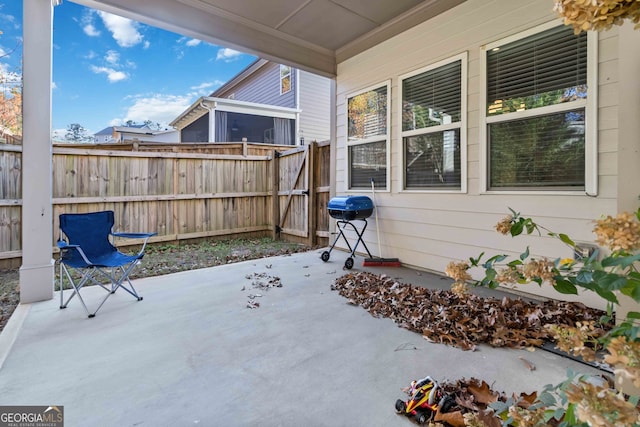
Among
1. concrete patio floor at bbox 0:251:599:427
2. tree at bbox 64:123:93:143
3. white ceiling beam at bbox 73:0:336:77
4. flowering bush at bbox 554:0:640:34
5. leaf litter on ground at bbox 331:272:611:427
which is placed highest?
tree at bbox 64:123:93:143

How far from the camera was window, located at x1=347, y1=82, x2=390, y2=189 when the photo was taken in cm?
462

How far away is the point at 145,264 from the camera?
4.68 meters

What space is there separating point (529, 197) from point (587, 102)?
91 cm

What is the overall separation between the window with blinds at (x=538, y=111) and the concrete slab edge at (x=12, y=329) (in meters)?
4.37

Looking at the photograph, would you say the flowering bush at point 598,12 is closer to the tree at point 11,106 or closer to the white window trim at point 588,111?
the white window trim at point 588,111

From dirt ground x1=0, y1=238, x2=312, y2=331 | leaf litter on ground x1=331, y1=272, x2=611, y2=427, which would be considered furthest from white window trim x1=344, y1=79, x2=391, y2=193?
leaf litter on ground x1=331, y1=272, x2=611, y2=427

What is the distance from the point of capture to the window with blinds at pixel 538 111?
278 cm

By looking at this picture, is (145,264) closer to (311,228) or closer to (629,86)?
(311,228)

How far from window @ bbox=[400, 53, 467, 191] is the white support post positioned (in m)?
3.99

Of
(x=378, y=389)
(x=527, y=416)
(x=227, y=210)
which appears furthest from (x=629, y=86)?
(x=227, y=210)

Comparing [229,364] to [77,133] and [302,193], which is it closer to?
[302,193]

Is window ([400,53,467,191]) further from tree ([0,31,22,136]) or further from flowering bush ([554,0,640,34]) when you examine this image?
tree ([0,31,22,136])

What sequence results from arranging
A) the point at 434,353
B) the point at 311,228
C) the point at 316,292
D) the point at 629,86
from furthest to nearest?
the point at 311,228, the point at 316,292, the point at 434,353, the point at 629,86

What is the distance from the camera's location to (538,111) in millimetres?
3006
